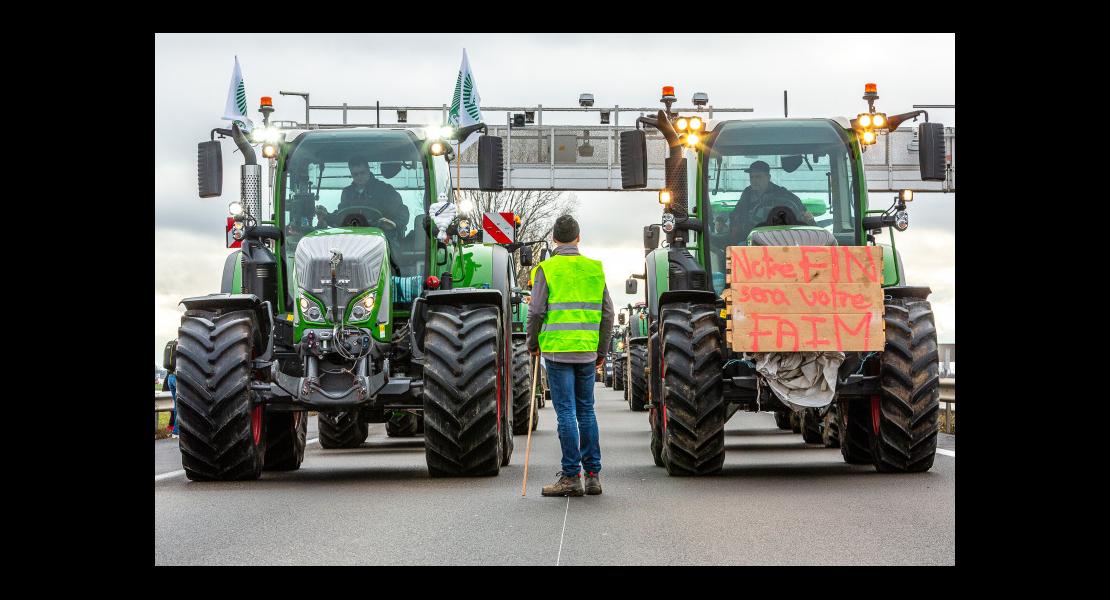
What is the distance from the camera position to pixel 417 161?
14.3 meters

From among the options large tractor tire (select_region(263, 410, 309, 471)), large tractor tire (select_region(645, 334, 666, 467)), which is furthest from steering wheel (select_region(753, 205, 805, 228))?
large tractor tire (select_region(263, 410, 309, 471))

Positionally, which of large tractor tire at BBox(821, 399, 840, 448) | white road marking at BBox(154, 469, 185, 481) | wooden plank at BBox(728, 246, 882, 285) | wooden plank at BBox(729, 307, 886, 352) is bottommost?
white road marking at BBox(154, 469, 185, 481)

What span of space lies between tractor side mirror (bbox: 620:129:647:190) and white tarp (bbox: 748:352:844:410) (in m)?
1.78

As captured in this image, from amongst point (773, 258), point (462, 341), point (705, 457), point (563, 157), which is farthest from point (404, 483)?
point (563, 157)

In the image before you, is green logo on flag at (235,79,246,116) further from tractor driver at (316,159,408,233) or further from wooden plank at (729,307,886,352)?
wooden plank at (729,307,886,352)

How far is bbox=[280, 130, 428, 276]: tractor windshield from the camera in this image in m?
14.1

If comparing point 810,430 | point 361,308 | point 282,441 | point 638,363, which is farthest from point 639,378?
point 361,308

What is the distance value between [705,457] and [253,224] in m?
4.67

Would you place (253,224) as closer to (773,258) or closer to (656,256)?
(656,256)

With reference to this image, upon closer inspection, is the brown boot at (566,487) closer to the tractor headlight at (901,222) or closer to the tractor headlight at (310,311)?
the tractor headlight at (310,311)

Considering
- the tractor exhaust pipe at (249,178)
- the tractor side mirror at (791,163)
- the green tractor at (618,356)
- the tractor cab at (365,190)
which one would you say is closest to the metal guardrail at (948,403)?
the tractor side mirror at (791,163)

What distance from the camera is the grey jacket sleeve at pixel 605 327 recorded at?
11.2 meters

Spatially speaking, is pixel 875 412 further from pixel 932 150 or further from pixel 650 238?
pixel 650 238
